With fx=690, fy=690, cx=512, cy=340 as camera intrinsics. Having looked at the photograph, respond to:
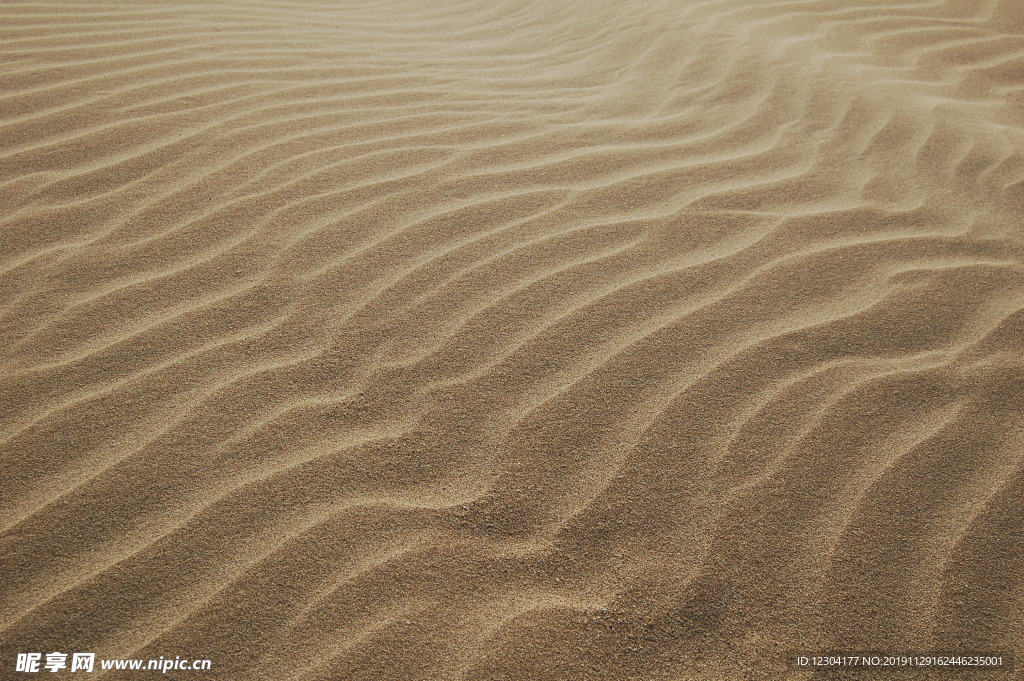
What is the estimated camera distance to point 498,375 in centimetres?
164

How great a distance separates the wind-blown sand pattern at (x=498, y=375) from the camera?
1.23 meters

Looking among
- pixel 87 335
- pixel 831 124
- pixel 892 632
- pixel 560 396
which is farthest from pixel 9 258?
pixel 831 124

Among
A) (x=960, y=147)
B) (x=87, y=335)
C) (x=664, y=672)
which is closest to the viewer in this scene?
(x=664, y=672)

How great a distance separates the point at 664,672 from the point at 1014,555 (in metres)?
0.74

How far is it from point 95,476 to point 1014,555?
1.81 m

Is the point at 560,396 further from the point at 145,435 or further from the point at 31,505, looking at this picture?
the point at 31,505

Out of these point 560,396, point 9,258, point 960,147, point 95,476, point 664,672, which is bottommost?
point 664,672

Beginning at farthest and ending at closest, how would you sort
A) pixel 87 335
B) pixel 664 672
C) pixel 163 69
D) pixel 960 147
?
pixel 163 69 < pixel 960 147 < pixel 87 335 < pixel 664 672

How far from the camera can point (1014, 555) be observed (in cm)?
132

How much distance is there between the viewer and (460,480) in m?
1.43

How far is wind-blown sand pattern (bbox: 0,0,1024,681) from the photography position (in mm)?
1231

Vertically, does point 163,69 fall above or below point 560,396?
above

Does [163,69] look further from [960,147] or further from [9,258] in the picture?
[960,147]

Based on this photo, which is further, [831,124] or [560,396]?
[831,124]
